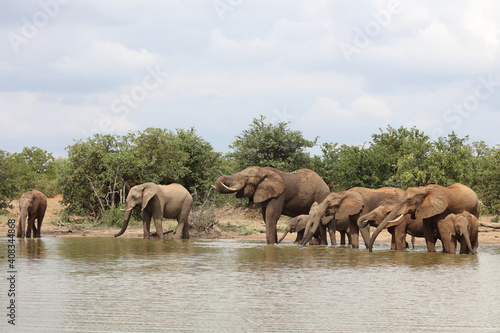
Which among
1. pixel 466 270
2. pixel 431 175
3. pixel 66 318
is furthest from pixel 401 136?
pixel 66 318

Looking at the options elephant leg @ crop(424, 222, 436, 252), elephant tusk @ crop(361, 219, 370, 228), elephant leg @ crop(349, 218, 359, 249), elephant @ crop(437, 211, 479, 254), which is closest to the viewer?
elephant @ crop(437, 211, 479, 254)

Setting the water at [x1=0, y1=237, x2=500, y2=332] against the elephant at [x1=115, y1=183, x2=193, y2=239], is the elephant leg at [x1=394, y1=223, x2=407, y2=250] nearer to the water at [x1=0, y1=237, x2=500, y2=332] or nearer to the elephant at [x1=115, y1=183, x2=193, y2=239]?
the water at [x1=0, y1=237, x2=500, y2=332]

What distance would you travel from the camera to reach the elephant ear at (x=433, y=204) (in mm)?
18375

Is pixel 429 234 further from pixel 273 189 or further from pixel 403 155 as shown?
pixel 403 155

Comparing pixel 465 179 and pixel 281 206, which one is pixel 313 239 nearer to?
pixel 281 206

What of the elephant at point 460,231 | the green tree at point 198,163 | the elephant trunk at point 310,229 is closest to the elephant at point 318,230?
the elephant trunk at point 310,229

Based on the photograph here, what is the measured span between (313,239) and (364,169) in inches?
583

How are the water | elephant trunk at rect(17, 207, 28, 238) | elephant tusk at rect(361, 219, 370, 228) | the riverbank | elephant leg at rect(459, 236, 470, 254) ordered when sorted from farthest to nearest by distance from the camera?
the riverbank
elephant trunk at rect(17, 207, 28, 238)
elephant tusk at rect(361, 219, 370, 228)
elephant leg at rect(459, 236, 470, 254)
the water

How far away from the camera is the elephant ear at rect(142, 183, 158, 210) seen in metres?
23.9

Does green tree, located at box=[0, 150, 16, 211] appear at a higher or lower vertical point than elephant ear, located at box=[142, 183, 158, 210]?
higher

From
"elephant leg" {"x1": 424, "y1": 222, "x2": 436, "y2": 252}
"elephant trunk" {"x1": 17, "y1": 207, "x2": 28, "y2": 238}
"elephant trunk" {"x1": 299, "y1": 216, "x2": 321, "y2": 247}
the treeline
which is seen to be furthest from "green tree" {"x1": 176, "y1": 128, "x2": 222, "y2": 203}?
"elephant leg" {"x1": 424, "y1": 222, "x2": 436, "y2": 252}

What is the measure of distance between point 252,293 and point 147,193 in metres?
14.6

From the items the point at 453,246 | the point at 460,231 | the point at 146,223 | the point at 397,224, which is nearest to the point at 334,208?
the point at 397,224

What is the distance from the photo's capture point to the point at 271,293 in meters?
10.1
